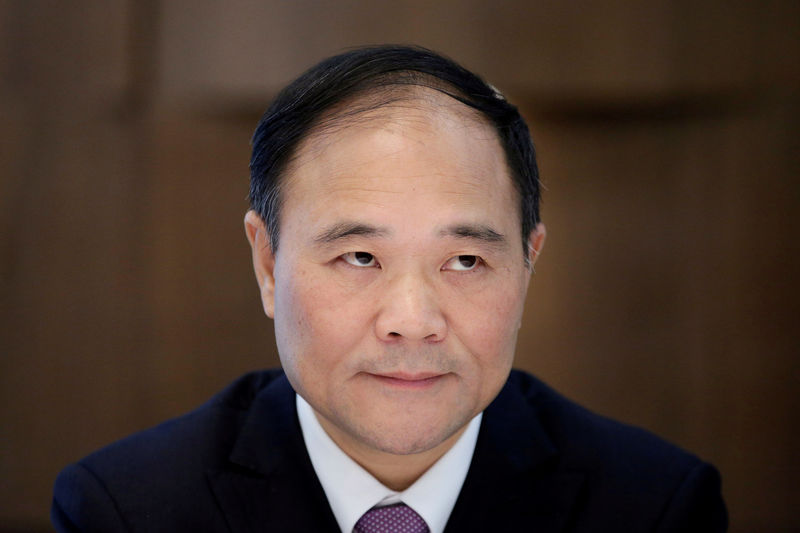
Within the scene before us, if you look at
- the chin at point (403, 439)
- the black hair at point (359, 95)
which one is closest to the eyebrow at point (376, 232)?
the black hair at point (359, 95)

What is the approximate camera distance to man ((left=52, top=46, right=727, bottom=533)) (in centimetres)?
139

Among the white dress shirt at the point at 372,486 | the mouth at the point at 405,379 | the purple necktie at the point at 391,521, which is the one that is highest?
the mouth at the point at 405,379

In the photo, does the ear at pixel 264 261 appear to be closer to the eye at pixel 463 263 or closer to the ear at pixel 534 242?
the eye at pixel 463 263

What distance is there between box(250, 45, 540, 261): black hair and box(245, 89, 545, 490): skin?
31 mm

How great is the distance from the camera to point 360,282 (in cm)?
139

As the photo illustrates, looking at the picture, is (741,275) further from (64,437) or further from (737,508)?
(64,437)

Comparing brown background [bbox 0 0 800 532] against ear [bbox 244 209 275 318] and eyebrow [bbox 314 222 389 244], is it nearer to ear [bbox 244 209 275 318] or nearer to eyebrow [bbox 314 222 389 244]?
ear [bbox 244 209 275 318]

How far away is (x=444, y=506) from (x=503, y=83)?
4.44 ft

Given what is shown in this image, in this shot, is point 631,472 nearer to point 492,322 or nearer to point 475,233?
point 492,322

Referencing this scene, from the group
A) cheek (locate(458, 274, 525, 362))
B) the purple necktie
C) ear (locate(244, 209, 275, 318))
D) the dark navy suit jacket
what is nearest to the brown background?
the dark navy suit jacket

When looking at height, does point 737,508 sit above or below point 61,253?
below

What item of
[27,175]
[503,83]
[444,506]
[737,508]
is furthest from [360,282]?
[737,508]

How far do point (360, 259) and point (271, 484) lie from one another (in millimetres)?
476

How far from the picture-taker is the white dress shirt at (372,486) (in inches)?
62.6
